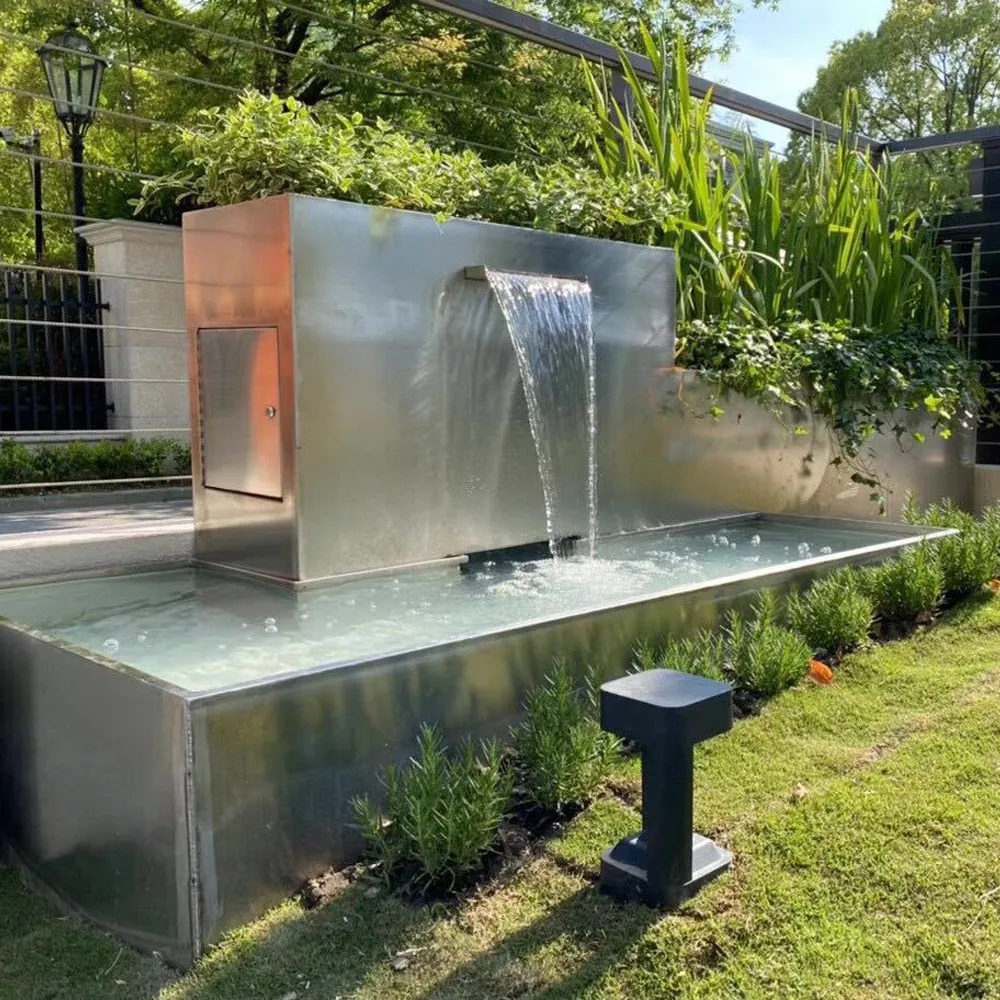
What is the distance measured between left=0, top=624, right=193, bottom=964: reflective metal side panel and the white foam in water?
0.16 metres

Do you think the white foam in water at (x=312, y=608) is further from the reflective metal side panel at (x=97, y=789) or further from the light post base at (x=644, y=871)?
the light post base at (x=644, y=871)

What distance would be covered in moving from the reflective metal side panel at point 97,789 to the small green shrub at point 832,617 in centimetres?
257

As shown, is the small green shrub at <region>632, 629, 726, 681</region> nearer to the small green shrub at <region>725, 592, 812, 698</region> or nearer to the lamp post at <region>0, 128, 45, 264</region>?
the small green shrub at <region>725, 592, 812, 698</region>

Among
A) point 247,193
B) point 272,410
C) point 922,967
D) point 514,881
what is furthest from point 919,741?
point 247,193

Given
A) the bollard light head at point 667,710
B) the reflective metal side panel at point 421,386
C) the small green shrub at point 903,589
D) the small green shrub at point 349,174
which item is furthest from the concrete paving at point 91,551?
the small green shrub at point 903,589

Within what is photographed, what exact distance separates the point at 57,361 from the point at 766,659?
901 centimetres

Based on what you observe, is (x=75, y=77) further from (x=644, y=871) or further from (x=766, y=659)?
(x=644, y=871)

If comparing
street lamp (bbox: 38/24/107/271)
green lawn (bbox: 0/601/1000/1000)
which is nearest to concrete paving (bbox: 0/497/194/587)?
green lawn (bbox: 0/601/1000/1000)

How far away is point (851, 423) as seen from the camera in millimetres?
6754

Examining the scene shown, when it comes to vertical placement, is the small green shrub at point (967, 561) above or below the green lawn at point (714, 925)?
above

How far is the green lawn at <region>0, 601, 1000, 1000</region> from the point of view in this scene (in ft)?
7.59

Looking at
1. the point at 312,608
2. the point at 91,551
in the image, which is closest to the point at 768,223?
the point at 312,608

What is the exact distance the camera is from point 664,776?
2.49 metres

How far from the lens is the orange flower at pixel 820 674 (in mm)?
3957
